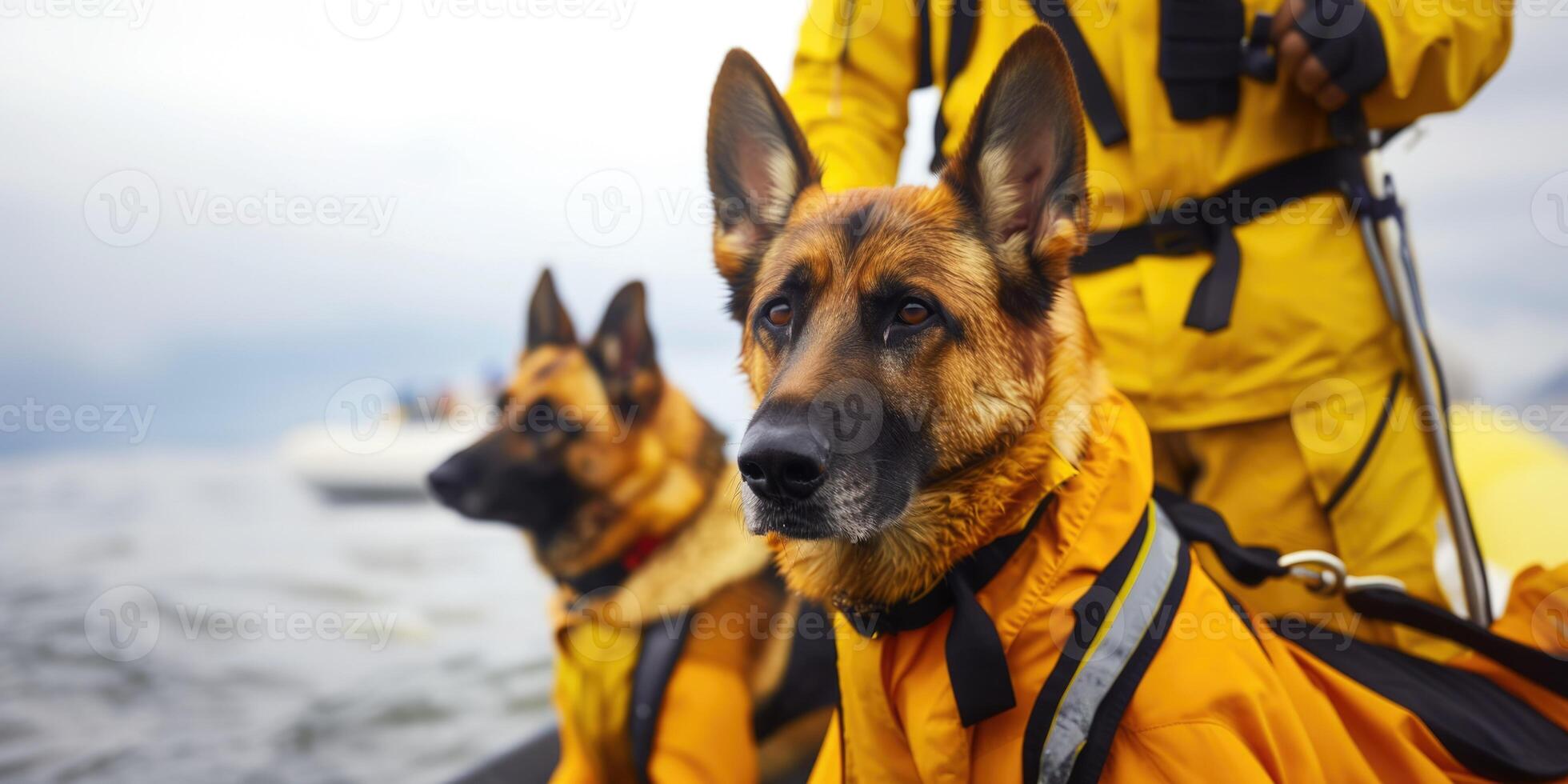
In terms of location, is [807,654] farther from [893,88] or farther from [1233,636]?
[893,88]

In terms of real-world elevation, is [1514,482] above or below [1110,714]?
below

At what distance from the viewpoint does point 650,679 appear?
6.29 feet

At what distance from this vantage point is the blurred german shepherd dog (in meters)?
1.94

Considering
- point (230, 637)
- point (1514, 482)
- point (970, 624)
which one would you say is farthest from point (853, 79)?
point (1514, 482)

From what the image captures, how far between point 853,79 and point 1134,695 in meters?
1.12

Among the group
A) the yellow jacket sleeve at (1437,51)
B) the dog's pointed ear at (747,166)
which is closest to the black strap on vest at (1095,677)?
the dog's pointed ear at (747,166)

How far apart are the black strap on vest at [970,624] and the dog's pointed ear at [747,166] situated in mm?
549

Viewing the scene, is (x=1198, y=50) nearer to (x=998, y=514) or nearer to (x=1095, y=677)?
(x=998, y=514)

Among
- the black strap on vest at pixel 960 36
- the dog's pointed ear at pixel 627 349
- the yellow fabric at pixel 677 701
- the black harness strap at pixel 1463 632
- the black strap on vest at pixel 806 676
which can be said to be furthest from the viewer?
the dog's pointed ear at pixel 627 349

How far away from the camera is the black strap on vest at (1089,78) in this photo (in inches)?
57.4

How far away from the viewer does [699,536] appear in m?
2.15

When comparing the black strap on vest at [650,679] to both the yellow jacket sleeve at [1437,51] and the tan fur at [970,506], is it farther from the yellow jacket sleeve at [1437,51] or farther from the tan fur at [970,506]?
the yellow jacket sleeve at [1437,51]

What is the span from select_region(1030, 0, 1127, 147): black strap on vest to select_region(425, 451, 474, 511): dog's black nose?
5.15 feet

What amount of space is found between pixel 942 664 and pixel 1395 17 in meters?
1.22
